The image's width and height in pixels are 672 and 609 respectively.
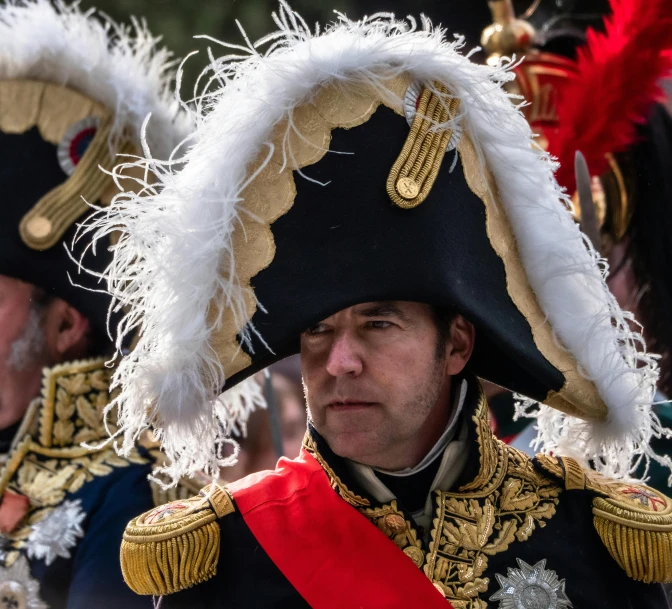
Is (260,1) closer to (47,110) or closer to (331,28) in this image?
(47,110)

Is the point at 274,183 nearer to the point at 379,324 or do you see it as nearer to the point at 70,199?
the point at 379,324

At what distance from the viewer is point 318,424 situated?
293 centimetres

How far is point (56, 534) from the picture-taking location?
385 cm

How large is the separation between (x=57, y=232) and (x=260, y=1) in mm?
3038

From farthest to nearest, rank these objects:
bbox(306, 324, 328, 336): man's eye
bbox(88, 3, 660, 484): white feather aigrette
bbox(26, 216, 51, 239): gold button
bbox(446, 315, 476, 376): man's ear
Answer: bbox(26, 216, 51, 239): gold button → bbox(446, 315, 476, 376): man's ear → bbox(306, 324, 328, 336): man's eye → bbox(88, 3, 660, 484): white feather aigrette

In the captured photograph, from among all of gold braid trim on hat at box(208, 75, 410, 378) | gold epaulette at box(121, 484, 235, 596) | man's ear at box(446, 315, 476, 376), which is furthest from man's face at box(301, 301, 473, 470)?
gold epaulette at box(121, 484, 235, 596)

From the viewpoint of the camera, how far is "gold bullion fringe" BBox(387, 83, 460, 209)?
9.14 feet

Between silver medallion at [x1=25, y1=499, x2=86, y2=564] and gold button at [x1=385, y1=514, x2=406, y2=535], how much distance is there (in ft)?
4.63

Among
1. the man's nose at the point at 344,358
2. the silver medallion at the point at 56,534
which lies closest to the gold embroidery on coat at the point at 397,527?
the man's nose at the point at 344,358

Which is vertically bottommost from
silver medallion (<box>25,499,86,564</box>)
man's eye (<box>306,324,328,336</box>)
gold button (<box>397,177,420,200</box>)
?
silver medallion (<box>25,499,86,564</box>)

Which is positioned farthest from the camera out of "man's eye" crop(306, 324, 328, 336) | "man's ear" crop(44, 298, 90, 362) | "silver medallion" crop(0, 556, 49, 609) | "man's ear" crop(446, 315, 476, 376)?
"man's ear" crop(44, 298, 90, 362)

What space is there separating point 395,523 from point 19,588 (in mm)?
1613

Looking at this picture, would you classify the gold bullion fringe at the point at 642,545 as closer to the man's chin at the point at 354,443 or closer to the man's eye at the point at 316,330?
the man's chin at the point at 354,443

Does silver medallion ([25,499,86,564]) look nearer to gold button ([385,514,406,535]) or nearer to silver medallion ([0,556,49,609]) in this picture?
silver medallion ([0,556,49,609])
